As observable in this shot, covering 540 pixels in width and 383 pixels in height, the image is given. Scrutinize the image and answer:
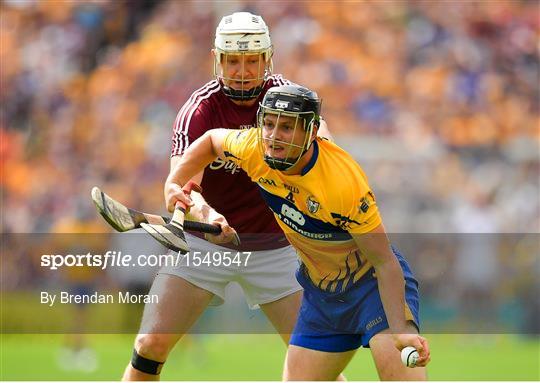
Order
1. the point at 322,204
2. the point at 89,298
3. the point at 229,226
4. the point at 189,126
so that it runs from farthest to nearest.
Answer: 1. the point at 89,298
2. the point at 189,126
3. the point at 229,226
4. the point at 322,204

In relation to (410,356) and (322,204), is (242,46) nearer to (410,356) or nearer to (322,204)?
(322,204)

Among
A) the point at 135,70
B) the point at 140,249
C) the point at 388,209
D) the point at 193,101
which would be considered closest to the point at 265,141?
the point at 193,101

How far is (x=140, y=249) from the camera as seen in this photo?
1034 centimetres

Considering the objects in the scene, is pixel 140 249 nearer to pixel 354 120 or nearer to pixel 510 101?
pixel 354 120

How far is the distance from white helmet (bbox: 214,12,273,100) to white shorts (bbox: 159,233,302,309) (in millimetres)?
825

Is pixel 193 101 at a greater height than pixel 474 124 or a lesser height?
greater

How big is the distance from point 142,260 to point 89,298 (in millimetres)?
1060

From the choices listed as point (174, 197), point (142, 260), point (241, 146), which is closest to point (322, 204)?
point (241, 146)

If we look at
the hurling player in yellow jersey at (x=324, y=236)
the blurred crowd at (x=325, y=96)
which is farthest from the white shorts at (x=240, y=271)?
the blurred crowd at (x=325, y=96)

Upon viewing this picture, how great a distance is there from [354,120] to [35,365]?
4771mm

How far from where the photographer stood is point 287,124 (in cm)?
479

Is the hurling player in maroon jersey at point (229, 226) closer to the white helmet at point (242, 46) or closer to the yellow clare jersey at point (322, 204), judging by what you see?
the white helmet at point (242, 46)

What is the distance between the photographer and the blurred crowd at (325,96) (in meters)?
12.5

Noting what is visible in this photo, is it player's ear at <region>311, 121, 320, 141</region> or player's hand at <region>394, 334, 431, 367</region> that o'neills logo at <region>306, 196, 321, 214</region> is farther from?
Result: player's hand at <region>394, 334, 431, 367</region>
